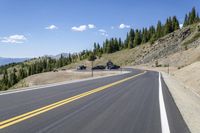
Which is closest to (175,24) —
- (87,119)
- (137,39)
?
(137,39)

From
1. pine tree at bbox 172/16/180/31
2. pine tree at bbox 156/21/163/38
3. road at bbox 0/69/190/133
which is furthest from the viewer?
pine tree at bbox 156/21/163/38

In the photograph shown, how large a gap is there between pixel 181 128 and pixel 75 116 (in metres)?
3.06

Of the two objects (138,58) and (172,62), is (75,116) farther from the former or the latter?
(138,58)

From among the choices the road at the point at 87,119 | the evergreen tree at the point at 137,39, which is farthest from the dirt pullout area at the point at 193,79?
the evergreen tree at the point at 137,39

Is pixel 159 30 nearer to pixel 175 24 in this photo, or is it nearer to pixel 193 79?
pixel 175 24

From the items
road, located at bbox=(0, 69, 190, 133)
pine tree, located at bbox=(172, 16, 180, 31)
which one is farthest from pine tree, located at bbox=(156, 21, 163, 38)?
road, located at bbox=(0, 69, 190, 133)

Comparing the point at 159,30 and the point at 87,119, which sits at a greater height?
the point at 159,30

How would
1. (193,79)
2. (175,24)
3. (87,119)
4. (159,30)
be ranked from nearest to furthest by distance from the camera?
1. (87,119)
2. (193,79)
3. (175,24)
4. (159,30)

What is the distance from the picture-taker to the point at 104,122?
8.26 meters

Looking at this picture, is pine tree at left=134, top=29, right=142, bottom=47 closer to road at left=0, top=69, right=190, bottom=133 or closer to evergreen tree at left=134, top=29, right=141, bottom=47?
evergreen tree at left=134, top=29, right=141, bottom=47

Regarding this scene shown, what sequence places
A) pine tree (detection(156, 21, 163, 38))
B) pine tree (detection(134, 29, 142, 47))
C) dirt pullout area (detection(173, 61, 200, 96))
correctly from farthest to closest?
pine tree (detection(134, 29, 142, 47)), pine tree (detection(156, 21, 163, 38)), dirt pullout area (detection(173, 61, 200, 96))

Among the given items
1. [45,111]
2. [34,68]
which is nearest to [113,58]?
[34,68]

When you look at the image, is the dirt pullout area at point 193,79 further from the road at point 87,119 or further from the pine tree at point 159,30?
the pine tree at point 159,30

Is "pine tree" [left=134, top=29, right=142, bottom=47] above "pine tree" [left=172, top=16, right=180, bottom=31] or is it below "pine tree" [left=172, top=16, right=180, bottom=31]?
below
